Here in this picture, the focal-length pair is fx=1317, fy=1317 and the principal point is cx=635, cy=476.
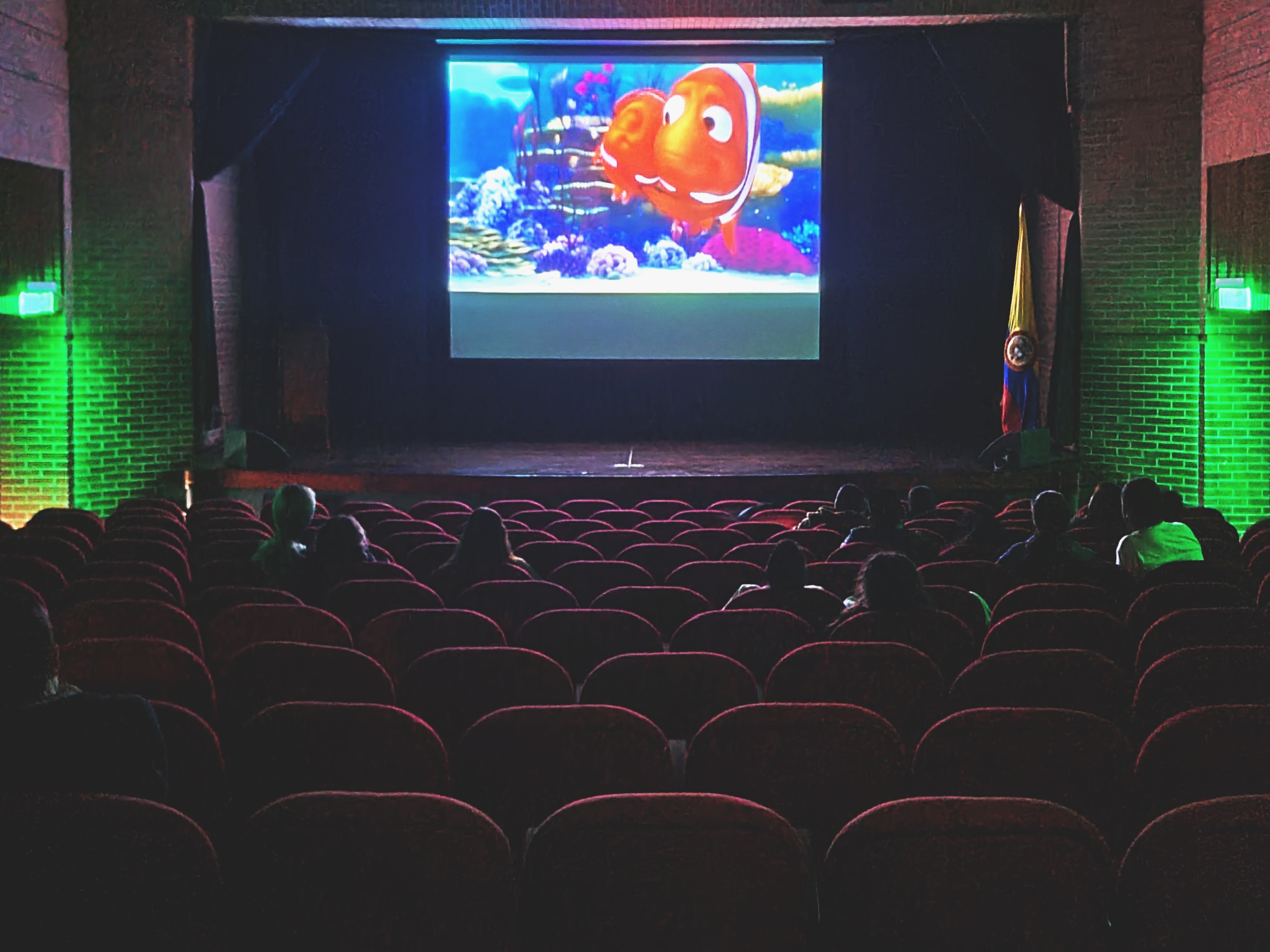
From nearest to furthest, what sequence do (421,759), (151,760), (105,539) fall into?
1. (151,760)
2. (421,759)
3. (105,539)

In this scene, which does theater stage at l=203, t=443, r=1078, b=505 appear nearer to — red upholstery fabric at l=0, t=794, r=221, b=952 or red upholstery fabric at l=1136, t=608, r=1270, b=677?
red upholstery fabric at l=1136, t=608, r=1270, b=677

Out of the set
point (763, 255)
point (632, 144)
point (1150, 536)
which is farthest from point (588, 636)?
point (632, 144)

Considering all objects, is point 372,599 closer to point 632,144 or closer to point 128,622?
point 128,622

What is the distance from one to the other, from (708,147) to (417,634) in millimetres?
10383

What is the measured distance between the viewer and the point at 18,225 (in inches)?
428

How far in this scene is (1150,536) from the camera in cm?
620

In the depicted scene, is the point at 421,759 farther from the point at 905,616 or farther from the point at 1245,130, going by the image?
the point at 1245,130

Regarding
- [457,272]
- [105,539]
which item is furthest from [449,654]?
[457,272]

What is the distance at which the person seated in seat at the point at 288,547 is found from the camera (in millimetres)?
5852

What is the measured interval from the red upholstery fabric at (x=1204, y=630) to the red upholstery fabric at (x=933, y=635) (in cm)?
55

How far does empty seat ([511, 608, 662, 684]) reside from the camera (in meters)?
4.39

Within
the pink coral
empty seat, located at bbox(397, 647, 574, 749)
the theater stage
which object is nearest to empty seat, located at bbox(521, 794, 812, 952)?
empty seat, located at bbox(397, 647, 574, 749)

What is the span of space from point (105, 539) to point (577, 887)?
5401 mm

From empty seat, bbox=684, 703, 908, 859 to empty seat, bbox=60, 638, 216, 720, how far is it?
4.87ft
